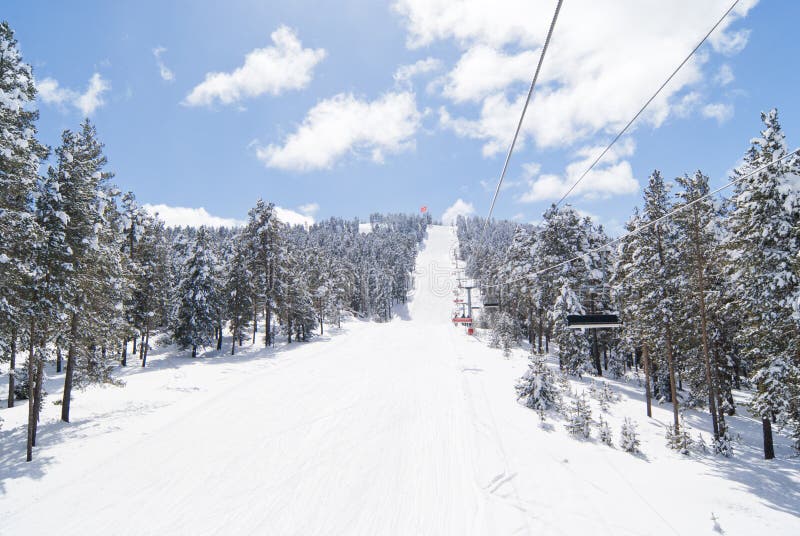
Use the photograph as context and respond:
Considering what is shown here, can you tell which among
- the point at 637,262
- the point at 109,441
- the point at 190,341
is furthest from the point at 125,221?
the point at 637,262

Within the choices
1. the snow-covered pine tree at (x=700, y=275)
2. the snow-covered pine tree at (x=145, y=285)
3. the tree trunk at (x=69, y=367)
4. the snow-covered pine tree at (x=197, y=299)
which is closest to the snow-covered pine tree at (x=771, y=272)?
the snow-covered pine tree at (x=700, y=275)

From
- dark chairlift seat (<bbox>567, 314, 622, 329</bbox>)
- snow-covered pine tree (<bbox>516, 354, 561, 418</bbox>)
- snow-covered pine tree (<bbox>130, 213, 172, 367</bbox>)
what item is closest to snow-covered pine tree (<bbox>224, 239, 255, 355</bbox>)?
snow-covered pine tree (<bbox>130, 213, 172, 367</bbox>)

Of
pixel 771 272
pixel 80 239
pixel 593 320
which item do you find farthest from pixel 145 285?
pixel 771 272

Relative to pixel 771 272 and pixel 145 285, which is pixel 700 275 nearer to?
pixel 771 272

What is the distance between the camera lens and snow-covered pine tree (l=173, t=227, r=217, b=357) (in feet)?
107

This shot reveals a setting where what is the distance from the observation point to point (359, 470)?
1110 cm

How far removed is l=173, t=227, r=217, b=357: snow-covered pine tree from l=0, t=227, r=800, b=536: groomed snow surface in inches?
465

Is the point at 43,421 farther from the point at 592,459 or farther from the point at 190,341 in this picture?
the point at 592,459

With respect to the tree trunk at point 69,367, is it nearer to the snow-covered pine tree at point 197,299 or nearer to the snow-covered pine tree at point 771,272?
the snow-covered pine tree at point 197,299

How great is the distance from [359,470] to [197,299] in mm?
27997

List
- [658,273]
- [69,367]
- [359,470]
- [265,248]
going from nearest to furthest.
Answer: [359,470]
[69,367]
[658,273]
[265,248]

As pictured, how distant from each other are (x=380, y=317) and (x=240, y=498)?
298 ft

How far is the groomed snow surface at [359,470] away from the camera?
8766 millimetres

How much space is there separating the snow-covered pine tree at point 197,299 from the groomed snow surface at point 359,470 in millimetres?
11817
